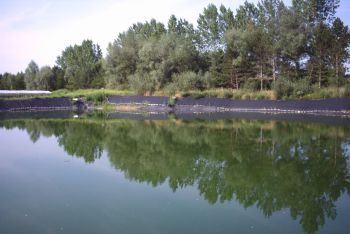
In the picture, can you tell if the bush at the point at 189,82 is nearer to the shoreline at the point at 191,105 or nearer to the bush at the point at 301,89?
the shoreline at the point at 191,105

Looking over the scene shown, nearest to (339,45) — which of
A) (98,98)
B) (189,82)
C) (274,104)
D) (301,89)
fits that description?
(301,89)

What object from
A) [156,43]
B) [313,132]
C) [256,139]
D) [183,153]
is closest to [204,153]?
[183,153]

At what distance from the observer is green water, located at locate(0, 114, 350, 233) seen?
6.73m

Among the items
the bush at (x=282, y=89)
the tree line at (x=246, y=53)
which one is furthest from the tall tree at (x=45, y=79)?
the bush at (x=282, y=89)

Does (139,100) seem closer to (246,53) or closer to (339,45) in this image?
(246,53)

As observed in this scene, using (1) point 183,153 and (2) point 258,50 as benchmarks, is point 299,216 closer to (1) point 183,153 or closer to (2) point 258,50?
(1) point 183,153

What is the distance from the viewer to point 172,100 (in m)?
35.1

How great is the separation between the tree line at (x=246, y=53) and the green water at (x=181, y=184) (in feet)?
50.9

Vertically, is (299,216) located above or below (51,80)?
below

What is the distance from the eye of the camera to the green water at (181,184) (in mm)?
6734

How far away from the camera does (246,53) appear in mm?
37375

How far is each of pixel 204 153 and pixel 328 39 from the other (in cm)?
2177

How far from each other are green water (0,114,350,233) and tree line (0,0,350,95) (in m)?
15.5

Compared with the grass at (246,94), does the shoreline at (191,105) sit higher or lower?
lower
